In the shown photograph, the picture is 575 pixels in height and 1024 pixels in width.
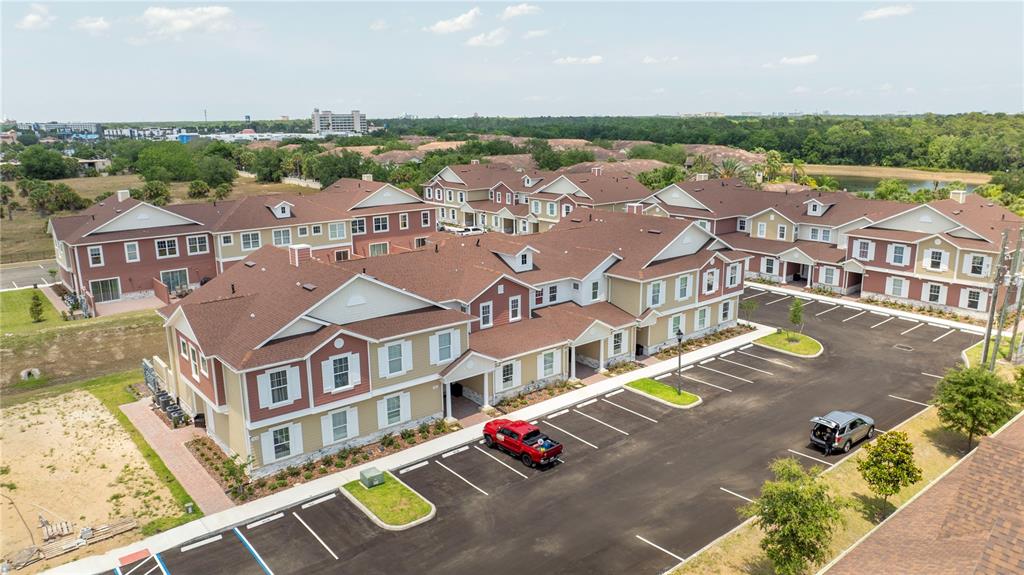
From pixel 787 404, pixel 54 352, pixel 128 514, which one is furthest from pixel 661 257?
pixel 54 352

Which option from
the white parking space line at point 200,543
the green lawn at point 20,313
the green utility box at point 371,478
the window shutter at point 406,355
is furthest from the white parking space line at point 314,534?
the green lawn at point 20,313

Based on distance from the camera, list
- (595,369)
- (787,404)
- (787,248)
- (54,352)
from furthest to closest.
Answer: (787,248), (54,352), (595,369), (787,404)

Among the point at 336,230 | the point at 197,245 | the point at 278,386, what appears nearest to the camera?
the point at 278,386

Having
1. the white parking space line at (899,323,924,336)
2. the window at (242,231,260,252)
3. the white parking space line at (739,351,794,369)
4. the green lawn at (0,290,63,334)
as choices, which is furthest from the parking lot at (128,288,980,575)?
the window at (242,231,260,252)

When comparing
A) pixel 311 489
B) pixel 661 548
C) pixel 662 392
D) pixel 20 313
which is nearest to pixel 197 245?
pixel 20 313

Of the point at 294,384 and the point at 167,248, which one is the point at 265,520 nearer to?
the point at 294,384

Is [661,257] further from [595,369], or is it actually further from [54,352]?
[54,352]
